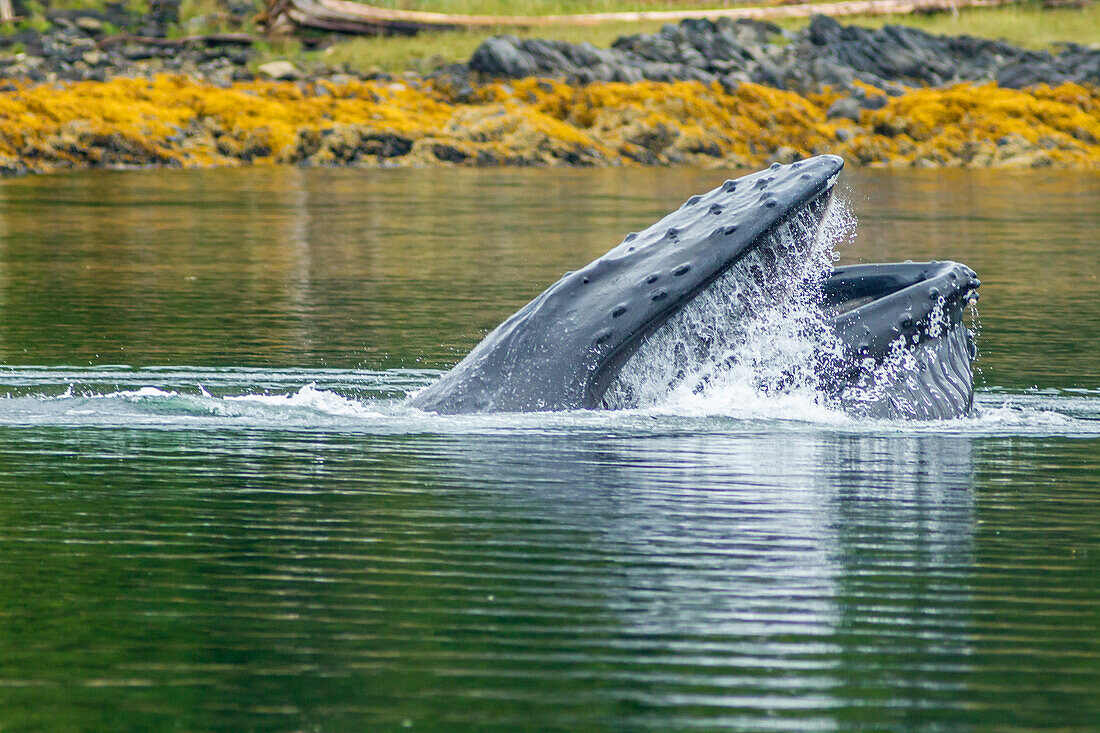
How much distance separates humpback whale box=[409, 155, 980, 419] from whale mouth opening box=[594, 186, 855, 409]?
0.06 ft

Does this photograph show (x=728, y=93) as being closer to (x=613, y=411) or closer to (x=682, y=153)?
(x=682, y=153)

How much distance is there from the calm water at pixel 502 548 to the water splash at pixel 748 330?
0.32 metres

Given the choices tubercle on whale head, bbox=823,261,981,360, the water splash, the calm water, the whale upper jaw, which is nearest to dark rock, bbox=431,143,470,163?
the calm water

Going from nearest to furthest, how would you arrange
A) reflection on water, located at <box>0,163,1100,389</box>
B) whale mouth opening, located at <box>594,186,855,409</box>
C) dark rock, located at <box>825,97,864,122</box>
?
1. whale mouth opening, located at <box>594,186,855,409</box>
2. reflection on water, located at <box>0,163,1100,389</box>
3. dark rock, located at <box>825,97,864,122</box>

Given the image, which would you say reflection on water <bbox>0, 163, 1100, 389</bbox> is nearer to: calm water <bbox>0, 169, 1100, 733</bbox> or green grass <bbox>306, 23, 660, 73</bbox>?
calm water <bbox>0, 169, 1100, 733</bbox>

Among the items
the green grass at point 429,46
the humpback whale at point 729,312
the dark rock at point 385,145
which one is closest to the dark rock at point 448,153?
the dark rock at point 385,145

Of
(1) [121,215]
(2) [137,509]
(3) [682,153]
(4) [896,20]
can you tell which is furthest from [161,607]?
(4) [896,20]

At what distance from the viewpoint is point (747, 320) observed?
10.3 meters

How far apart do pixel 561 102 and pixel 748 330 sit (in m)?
56.4

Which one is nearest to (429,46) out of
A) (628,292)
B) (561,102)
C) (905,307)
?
(561,102)

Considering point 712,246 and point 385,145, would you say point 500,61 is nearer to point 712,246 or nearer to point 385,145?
point 385,145

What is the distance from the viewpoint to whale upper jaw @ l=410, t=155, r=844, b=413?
986 cm

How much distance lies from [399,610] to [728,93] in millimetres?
62792

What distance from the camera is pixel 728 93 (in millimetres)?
69125
